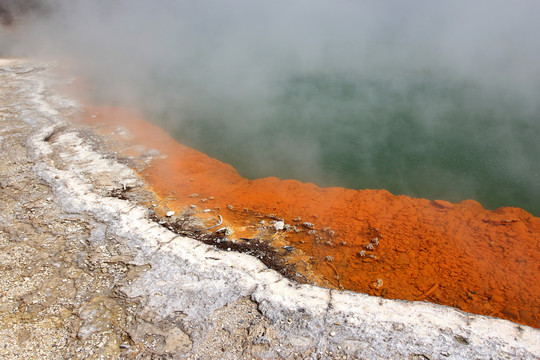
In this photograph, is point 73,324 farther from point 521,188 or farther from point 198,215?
point 521,188

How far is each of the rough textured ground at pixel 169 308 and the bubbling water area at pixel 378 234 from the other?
0.35 metres

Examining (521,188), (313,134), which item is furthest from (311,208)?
(521,188)

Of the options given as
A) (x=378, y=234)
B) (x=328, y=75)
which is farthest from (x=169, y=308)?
(x=328, y=75)

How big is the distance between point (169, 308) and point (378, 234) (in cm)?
194

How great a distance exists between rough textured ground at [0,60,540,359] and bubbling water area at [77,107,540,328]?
0.35 meters

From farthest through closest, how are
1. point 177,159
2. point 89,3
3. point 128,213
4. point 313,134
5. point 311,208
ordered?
point 89,3
point 313,134
point 177,159
point 311,208
point 128,213

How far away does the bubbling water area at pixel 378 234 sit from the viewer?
254cm

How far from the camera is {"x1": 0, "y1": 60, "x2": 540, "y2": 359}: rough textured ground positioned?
1.93 metres

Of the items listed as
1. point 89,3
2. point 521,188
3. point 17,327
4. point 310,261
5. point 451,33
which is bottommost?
Result: point 17,327

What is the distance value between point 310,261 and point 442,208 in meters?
1.79

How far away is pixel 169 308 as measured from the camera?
2.17 metres

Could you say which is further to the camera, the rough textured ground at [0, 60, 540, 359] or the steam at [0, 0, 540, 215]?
the steam at [0, 0, 540, 215]

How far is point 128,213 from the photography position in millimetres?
3078

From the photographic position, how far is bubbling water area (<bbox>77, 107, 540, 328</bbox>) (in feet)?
8.32
